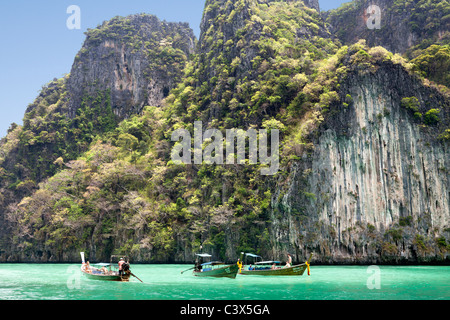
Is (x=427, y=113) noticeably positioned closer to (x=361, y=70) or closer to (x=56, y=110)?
(x=361, y=70)

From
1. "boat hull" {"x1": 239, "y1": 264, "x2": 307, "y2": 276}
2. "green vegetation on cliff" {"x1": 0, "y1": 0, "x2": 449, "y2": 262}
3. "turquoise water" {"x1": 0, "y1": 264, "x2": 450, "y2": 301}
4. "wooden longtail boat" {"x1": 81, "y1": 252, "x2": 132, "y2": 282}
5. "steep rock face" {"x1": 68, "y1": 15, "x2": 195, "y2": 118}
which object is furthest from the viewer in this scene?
"steep rock face" {"x1": 68, "y1": 15, "x2": 195, "y2": 118}

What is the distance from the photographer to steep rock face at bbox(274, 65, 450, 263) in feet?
112

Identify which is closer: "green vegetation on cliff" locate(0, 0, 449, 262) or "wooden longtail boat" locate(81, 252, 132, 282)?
"wooden longtail boat" locate(81, 252, 132, 282)

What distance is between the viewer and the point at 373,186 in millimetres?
35562

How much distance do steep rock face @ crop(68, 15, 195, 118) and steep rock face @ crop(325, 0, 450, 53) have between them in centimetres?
2841

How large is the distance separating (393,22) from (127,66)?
44253 mm

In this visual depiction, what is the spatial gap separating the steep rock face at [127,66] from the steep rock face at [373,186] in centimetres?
3670

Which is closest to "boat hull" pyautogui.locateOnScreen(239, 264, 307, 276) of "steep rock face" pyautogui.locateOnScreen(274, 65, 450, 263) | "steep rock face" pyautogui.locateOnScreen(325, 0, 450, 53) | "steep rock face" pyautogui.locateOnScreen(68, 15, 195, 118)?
"steep rock face" pyautogui.locateOnScreen(274, 65, 450, 263)

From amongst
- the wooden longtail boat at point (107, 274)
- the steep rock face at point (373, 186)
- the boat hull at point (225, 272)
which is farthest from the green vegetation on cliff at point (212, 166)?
the wooden longtail boat at point (107, 274)

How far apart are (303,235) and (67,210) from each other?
93.1ft

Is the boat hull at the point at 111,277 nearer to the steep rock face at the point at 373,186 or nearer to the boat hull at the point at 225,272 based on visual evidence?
the boat hull at the point at 225,272

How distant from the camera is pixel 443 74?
4053 centimetres

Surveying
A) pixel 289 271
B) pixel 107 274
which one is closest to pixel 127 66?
pixel 107 274

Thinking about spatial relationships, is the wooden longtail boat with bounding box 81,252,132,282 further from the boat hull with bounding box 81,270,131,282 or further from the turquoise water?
the turquoise water
